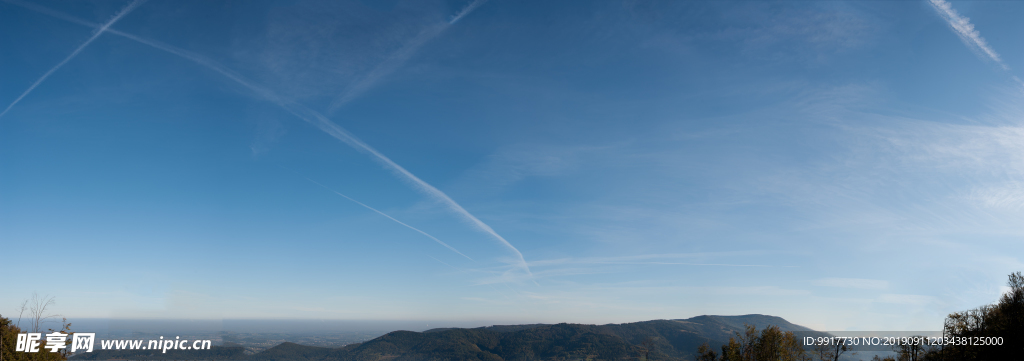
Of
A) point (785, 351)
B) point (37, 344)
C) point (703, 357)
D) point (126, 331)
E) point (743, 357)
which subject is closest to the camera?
point (37, 344)

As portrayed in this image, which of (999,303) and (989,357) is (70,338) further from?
(999,303)

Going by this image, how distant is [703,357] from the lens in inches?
2611

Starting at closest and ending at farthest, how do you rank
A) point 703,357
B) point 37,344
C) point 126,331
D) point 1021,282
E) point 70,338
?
point 37,344, point 70,338, point 1021,282, point 703,357, point 126,331

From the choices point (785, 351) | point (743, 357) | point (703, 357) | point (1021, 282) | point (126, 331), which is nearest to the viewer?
point (1021, 282)

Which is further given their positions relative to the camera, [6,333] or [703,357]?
[703,357]

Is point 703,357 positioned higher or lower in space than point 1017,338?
lower

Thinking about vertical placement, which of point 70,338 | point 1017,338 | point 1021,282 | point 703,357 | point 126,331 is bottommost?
point 126,331

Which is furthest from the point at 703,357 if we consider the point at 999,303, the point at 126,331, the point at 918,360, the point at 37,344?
the point at 126,331

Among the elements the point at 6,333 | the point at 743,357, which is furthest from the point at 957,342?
the point at 6,333

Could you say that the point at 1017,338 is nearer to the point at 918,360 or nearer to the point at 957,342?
the point at 957,342

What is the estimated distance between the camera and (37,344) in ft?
140

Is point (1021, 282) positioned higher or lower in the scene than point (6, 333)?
higher

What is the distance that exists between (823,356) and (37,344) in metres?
88.7

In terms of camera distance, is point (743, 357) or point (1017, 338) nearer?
point (1017, 338)
